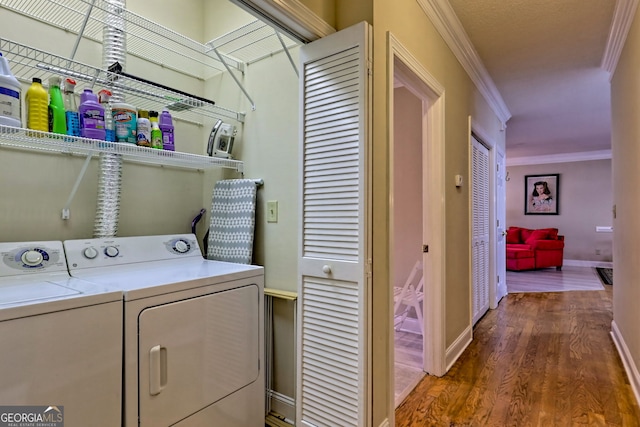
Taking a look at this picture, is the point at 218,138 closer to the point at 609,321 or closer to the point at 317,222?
the point at 317,222

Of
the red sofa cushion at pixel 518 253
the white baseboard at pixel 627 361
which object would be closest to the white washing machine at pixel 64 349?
the white baseboard at pixel 627 361

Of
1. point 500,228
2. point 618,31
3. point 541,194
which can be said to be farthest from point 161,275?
point 541,194

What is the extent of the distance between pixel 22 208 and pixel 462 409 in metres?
2.48

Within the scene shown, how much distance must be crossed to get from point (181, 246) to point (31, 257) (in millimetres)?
691

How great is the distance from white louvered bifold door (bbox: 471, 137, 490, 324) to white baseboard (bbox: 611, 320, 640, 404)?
1.09m

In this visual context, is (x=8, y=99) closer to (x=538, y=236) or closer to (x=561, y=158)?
(x=538, y=236)

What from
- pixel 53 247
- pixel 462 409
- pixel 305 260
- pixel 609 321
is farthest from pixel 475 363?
pixel 53 247

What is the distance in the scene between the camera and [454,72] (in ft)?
8.80

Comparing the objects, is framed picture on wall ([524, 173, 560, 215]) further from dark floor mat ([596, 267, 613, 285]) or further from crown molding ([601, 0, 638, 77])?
crown molding ([601, 0, 638, 77])

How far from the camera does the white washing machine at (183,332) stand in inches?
49.1

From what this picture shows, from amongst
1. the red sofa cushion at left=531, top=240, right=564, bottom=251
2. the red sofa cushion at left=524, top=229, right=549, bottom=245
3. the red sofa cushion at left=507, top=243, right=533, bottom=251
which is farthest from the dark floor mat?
the red sofa cushion at left=507, top=243, right=533, bottom=251

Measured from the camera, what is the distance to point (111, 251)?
5.52ft

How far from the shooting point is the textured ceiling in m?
2.31

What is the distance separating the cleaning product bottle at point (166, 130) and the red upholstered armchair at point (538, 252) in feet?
22.5
